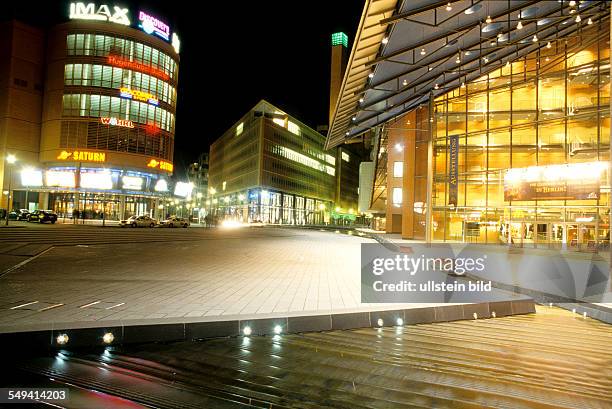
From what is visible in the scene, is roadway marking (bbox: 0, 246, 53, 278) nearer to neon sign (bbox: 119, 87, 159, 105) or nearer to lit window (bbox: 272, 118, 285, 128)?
neon sign (bbox: 119, 87, 159, 105)

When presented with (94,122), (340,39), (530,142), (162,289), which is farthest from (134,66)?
(162,289)

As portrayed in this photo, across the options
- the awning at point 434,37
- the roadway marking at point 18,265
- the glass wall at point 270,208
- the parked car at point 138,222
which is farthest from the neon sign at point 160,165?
the roadway marking at point 18,265

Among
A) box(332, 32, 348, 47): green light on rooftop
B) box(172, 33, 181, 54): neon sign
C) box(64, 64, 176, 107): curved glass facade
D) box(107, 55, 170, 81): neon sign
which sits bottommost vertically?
box(64, 64, 176, 107): curved glass facade

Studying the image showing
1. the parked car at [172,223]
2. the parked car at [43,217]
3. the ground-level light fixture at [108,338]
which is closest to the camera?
the ground-level light fixture at [108,338]

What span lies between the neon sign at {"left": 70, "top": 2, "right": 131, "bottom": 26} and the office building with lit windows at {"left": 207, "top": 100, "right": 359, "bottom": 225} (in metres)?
33.7

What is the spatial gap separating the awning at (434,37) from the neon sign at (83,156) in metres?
39.2

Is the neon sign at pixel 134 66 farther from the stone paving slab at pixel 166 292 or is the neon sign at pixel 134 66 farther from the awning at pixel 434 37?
the stone paving slab at pixel 166 292

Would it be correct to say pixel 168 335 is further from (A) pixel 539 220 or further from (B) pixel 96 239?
(A) pixel 539 220

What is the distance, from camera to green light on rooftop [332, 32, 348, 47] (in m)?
65.4

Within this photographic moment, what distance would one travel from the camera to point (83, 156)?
2109 inches

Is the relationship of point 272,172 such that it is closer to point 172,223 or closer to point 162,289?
point 172,223

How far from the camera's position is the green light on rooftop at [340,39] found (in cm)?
6538

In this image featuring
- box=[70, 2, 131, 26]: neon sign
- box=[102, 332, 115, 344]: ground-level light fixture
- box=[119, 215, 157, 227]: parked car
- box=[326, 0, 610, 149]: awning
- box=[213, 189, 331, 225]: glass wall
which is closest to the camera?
box=[102, 332, 115, 344]: ground-level light fixture

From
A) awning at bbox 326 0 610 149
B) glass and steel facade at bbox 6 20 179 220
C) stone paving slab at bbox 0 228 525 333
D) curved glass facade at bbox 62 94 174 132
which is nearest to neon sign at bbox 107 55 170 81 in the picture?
glass and steel facade at bbox 6 20 179 220
